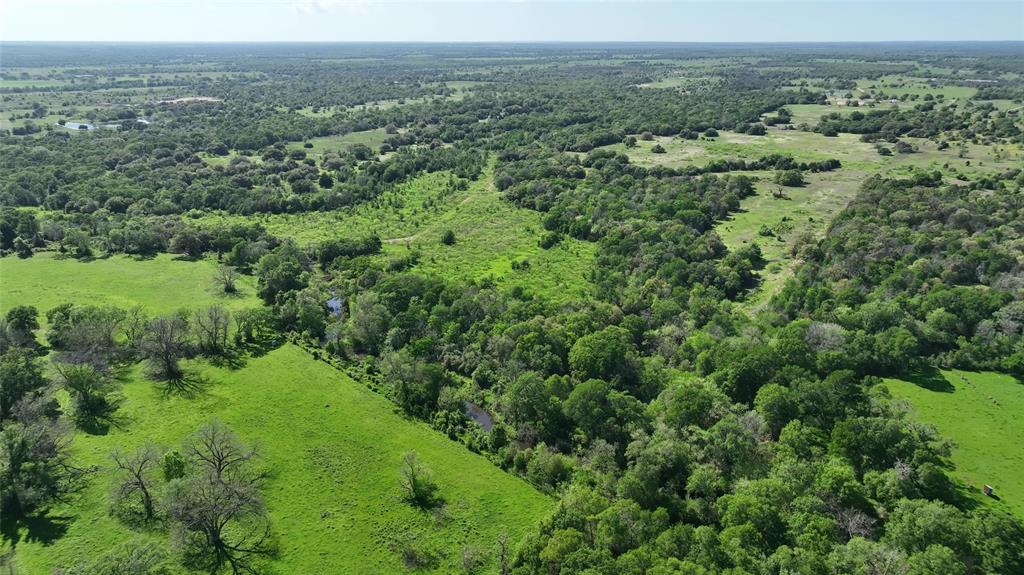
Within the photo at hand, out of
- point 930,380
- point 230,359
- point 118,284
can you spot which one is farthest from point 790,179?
point 118,284

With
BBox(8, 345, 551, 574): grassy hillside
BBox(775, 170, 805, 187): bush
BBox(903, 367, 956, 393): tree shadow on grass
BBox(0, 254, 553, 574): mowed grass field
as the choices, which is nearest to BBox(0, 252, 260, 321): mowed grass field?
BBox(0, 254, 553, 574): mowed grass field

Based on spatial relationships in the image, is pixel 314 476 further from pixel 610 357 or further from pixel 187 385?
pixel 610 357

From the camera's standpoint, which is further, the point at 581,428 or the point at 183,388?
the point at 183,388

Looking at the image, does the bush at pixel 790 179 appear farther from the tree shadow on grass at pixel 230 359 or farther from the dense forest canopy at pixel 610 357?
the tree shadow on grass at pixel 230 359

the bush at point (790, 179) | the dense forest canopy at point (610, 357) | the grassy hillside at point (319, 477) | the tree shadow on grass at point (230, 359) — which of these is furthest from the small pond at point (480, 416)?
the bush at point (790, 179)

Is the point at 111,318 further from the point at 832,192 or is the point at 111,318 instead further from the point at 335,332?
the point at 832,192

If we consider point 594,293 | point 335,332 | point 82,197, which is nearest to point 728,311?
point 594,293
